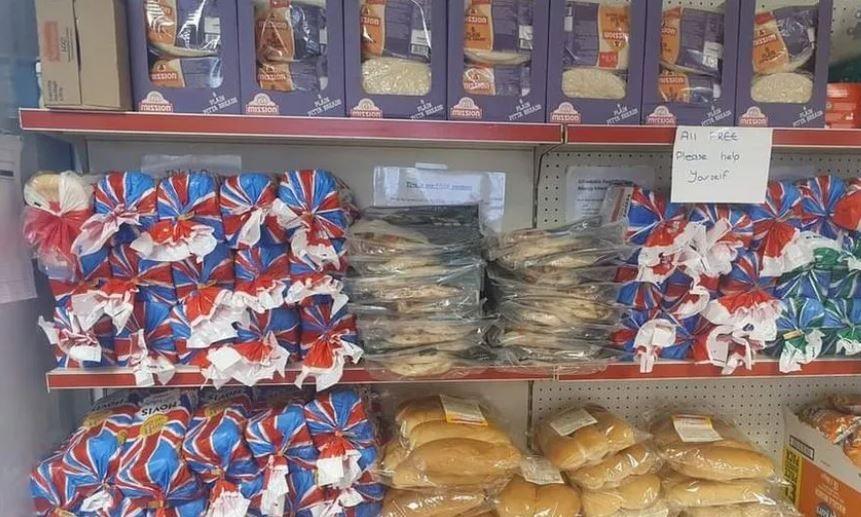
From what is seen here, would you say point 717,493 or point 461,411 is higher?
point 461,411

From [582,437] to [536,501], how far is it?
183mm

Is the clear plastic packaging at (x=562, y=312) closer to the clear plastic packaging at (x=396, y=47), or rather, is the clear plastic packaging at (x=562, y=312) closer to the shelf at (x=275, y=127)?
the shelf at (x=275, y=127)

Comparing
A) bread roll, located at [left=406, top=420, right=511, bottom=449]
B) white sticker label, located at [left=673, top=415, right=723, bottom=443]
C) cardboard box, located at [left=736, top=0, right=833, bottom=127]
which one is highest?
cardboard box, located at [left=736, top=0, right=833, bottom=127]

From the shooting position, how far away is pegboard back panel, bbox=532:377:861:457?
1.53 metres

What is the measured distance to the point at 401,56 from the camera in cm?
106

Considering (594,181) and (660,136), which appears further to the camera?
(594,181)

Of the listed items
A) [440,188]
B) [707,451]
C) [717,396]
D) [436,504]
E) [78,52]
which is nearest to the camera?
[78,52]

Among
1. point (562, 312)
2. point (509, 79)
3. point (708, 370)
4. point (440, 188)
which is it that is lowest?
point (708, 370)

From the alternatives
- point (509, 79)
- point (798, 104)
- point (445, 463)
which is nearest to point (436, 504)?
point (445, 463)

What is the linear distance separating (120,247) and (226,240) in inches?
8.1

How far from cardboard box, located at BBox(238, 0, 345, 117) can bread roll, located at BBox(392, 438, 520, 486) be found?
28.3 inches

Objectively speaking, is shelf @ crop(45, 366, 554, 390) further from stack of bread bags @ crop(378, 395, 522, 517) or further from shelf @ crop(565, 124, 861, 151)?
shelf @ crop(565, 124, 861, 151)

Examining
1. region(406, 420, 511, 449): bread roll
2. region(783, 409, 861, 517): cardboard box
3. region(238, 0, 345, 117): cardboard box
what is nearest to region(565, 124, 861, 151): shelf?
region(238, 0, 345, 117): cardboard box

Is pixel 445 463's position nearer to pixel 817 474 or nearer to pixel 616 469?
pixel 616 469
